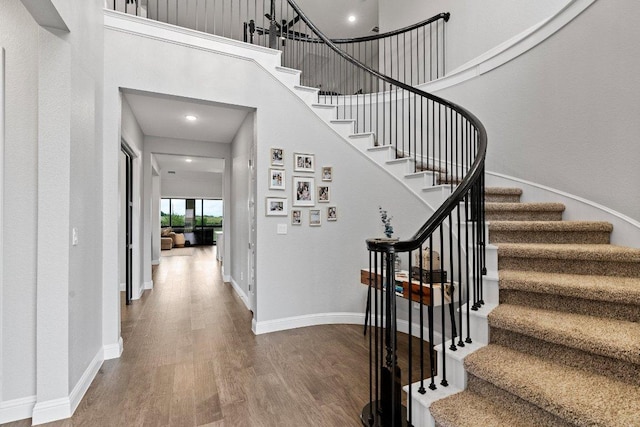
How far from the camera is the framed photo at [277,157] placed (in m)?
3.48

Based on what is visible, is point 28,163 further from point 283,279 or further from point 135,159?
point 135,159

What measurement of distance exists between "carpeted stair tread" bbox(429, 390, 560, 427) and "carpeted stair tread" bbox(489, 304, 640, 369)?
409 mm

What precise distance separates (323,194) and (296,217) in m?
0.43

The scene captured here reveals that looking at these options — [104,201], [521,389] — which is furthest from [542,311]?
[104,201]

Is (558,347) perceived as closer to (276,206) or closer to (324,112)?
(276,206)

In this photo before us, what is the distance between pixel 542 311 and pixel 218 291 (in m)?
4.69

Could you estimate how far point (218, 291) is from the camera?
17.4 feet

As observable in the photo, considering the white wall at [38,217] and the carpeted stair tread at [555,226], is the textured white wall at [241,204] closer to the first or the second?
Answer: the white wall at [38,217]

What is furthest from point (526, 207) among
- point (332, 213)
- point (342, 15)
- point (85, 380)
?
point (342, 15)

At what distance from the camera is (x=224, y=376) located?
246 centimetres

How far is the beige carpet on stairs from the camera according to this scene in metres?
1.30

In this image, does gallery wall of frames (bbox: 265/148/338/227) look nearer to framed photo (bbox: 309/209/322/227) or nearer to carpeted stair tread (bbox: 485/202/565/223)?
framed photo (bbox: 309/209/322/227)

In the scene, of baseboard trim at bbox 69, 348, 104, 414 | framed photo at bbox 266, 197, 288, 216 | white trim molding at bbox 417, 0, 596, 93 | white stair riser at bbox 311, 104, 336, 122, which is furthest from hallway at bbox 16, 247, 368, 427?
white trim molding at bbox 417, 0, 596, 93

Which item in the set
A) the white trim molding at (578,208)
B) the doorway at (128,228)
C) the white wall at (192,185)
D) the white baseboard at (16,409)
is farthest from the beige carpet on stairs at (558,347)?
the white wall at (192,185)
